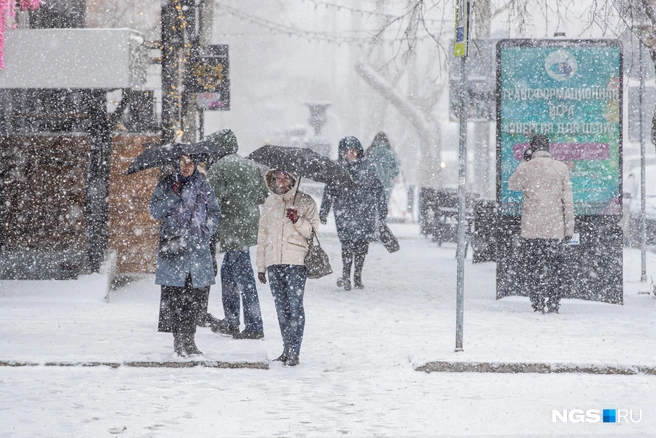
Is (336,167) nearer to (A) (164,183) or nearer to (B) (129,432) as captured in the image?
(A) (164,183)

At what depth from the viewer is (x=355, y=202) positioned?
14477 millimetres

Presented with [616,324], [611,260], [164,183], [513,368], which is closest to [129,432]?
[164,183]

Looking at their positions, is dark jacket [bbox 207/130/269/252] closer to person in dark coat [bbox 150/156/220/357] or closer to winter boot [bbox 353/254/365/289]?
person in dark coat [bbox 150/156/220/357]

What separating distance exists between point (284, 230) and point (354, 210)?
5.76m

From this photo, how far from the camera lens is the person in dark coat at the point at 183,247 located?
28.3 feet

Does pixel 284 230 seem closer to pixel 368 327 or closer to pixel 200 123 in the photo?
pixel 368 327

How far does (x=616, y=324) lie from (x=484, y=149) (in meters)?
19.8

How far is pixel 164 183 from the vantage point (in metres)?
8.77

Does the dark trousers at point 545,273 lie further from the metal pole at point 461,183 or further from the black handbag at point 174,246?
the black handbag at point 174,246

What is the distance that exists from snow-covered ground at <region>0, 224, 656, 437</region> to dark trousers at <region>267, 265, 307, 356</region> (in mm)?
234

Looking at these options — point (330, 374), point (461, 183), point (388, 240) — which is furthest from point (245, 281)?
point (388, 240)

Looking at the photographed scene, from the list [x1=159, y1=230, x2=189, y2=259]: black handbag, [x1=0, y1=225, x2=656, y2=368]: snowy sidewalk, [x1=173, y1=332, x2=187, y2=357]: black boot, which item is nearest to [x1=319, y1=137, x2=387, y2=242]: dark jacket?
[x1=0, y1=225, x2=656, y2=368]: snowy sidewalk

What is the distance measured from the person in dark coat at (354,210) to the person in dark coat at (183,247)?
18.5 feet

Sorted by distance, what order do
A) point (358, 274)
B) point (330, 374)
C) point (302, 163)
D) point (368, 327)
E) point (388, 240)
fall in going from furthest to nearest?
point (388, 240), point (358, 274), point (368, 327), point (302, 163), point (330, 374)
